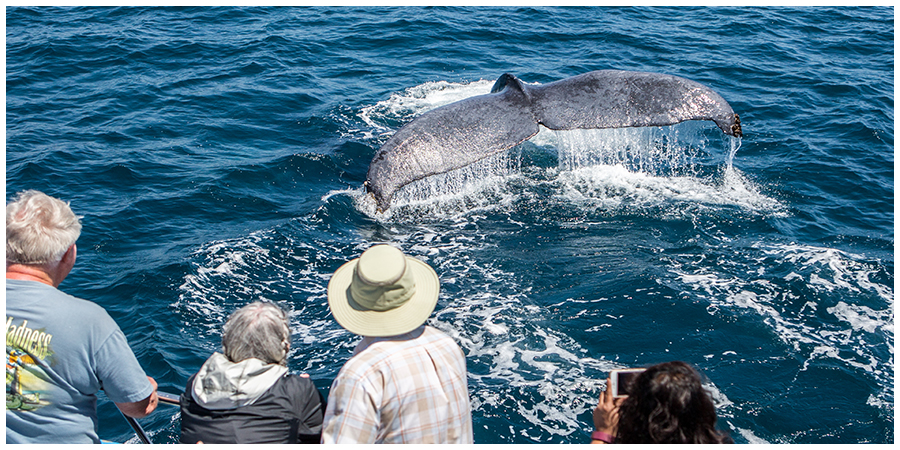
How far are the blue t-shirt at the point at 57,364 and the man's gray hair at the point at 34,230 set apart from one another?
0.46ft

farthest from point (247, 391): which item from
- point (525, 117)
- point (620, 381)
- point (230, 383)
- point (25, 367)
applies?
point (525, 117)

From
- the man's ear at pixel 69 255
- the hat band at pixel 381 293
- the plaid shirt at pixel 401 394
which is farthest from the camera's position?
the man's ear at pixel 69 255

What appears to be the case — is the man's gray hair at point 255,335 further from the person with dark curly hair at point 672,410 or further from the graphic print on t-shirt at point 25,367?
the person with dark curly hair at point 672,410

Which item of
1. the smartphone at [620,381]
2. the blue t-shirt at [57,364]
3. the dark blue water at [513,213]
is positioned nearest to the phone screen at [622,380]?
the smartphone at [620,381]

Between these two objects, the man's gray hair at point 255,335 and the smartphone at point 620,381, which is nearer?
the smartphone at point 620,381

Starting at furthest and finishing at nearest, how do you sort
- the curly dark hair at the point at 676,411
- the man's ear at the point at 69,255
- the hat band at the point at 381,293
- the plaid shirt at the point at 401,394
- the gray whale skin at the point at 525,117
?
the gray whale skin at the point at 525,117, the man's ear at the point at 69,255, the hat band at the point at 381,293, the plaid shirt at the point at 401,394, the curly dark hair at the point at 676,411

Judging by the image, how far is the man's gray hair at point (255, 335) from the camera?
3332 millimetres

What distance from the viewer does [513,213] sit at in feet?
33.4

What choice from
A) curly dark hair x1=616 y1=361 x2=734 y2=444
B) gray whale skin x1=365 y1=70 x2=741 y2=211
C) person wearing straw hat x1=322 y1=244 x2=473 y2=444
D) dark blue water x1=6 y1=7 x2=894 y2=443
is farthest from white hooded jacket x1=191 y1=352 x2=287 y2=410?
gray whale skin x1=365 y1=70 x2=741 y2=211

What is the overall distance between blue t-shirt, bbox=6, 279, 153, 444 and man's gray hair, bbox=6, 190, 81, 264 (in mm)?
140

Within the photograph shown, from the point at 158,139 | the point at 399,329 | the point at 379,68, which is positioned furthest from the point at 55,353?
the point at 379,68

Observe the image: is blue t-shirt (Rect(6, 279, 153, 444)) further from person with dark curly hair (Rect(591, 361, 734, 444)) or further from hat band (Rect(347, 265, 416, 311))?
person with dark curly hair (Rect(591, 361, 734, 444))

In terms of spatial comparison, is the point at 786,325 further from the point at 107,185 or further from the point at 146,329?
the point at 107,185

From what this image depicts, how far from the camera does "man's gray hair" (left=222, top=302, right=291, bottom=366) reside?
333cm
